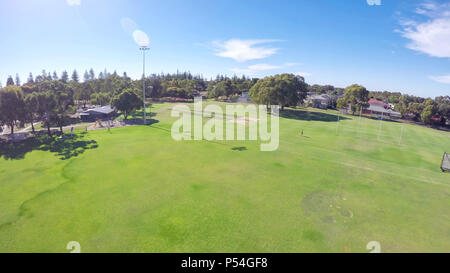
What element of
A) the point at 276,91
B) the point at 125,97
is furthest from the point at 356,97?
the point at 125,97

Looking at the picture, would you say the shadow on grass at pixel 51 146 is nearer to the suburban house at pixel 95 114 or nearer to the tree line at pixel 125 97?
the tree line at pixel 125 97

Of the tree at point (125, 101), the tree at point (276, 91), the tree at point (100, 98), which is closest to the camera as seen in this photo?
the tree at point (125, 101)

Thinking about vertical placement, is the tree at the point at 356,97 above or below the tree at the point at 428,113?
above

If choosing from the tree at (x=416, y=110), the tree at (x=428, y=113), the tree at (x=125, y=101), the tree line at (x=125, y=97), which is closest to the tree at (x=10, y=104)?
the tree line at (x=125, y=97)

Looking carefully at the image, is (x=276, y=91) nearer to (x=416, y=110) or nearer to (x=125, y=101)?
(x=125, y=101)

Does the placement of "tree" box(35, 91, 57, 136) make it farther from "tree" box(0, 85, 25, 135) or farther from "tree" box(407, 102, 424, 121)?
"tree" box(407, 102, 424, 121)

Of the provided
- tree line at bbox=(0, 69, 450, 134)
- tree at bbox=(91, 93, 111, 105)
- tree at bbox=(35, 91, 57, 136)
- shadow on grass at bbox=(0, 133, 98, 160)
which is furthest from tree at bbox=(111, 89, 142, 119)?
tree at bbox=(91, 93, 111, 105)
